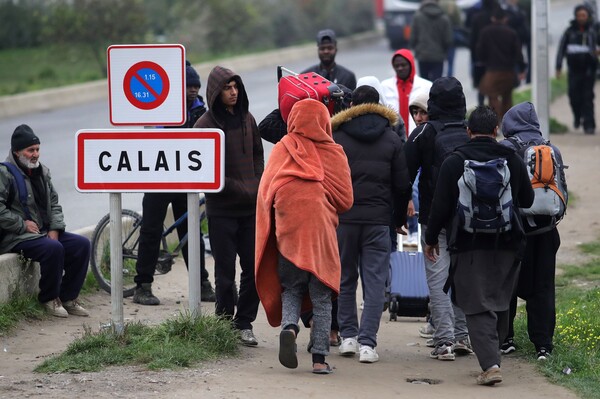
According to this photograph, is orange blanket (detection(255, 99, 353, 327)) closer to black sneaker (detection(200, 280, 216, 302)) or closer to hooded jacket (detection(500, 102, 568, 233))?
hooded jacket (detection(500, 102, 568, 233))

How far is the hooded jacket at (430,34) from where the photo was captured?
1878 cm

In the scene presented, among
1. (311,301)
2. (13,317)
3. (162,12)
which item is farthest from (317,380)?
(162,12)

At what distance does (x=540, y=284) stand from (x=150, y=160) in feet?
8.57

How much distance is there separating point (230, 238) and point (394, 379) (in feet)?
4.95

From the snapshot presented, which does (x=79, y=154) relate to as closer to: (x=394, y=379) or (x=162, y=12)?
(x=394, y=379)

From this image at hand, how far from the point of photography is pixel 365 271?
8.05 m

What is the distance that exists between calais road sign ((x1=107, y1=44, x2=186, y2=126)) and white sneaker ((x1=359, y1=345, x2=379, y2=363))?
6.20 ft

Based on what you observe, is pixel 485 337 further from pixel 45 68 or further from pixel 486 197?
pixel 45 68

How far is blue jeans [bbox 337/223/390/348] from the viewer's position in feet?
26.1

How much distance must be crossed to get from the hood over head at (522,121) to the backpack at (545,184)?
0.22 metres

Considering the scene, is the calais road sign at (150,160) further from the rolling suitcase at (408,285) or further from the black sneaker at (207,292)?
the black sneaker at (207,292)

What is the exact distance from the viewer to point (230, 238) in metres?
8.23

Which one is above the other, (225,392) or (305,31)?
(305,31)

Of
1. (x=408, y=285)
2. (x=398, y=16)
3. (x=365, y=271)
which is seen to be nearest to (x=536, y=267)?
(x=365, y=271)
